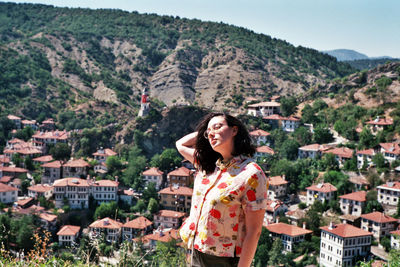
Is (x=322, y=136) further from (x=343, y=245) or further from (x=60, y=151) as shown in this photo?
(x=60, y=151)

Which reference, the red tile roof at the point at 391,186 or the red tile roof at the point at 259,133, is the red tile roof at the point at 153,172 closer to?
the red tile roof at the point at 259,133

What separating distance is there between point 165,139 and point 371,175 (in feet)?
60.2

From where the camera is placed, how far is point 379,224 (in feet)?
77.0

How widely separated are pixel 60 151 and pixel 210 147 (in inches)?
1380

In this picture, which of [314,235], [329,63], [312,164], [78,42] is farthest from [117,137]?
[329,63]

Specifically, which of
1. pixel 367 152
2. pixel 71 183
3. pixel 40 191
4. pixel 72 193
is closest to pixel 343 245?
pixel 367 152

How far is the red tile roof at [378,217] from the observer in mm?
23533

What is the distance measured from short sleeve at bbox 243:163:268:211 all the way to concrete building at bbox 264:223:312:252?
73.2ft

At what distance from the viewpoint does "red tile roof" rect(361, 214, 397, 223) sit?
77.2 feet

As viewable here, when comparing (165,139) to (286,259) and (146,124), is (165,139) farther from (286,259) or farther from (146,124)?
(286,259)

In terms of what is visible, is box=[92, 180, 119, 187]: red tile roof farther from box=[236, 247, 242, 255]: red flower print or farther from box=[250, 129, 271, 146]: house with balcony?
box=[236, 247, 242, 255]: red flower print

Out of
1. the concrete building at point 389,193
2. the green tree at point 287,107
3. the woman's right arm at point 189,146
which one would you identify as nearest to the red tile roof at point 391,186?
the concrete building at point 389,193

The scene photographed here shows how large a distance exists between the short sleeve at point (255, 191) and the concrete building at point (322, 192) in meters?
25.7

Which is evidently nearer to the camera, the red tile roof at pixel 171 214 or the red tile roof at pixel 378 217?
the red tile roof at pixel 378 217
